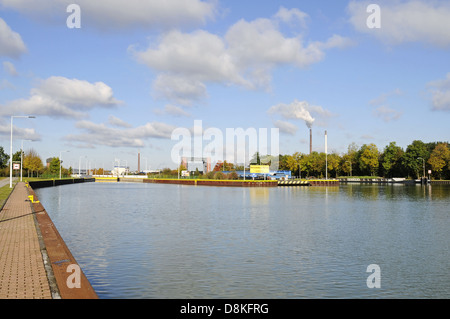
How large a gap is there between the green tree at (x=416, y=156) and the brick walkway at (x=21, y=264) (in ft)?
450

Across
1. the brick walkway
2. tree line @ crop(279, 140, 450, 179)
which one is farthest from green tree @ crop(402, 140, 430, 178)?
the brick walkway

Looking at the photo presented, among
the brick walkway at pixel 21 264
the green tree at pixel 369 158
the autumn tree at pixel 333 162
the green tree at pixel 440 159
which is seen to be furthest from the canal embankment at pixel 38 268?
the autumn tree at pixel 333 162

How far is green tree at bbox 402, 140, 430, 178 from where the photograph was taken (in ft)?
446

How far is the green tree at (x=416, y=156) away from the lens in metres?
136

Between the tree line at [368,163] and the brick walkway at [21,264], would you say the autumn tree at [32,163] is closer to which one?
the tree line at [368,163]

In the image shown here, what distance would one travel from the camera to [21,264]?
39.5ft

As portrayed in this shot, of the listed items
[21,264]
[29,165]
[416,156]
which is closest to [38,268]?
[21,264]

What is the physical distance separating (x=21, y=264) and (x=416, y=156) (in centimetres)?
14400

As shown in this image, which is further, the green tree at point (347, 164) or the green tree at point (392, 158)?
the green tree at point (347, 164)

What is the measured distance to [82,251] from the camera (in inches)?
675

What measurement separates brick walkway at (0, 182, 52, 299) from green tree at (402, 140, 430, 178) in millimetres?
137246
